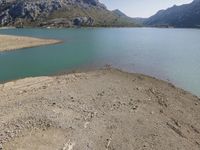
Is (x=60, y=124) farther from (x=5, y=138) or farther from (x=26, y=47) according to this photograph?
(x=26, y=47)

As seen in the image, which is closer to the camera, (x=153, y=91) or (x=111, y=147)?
(x=111, y=147)

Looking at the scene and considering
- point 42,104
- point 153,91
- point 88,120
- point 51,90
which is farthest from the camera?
point 153,91

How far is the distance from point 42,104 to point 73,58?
143 feet

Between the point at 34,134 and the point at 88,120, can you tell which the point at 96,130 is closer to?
the point at 88,120

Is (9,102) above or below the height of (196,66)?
above

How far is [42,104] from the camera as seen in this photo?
29.3m

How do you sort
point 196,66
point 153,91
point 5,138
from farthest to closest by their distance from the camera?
point 196,66, point 153,91, point 5,138

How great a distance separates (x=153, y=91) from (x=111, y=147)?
1745 centimetres

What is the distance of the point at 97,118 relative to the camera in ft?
90.3

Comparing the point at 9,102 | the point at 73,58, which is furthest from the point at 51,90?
the point at 73,58

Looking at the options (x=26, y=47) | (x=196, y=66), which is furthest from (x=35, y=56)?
(x=196, y=66)

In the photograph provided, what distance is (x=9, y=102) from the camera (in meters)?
31.1

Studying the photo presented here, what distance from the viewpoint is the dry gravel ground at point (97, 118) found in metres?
23.3

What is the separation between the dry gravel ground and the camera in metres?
23.3
